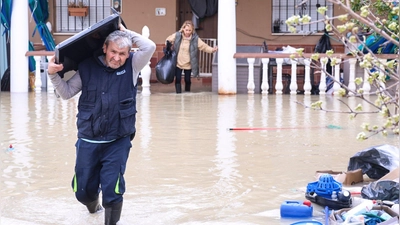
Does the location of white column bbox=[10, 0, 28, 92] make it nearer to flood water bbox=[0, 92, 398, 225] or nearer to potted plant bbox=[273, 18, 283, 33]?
flood water bbox=[0, 92, 398, 225]

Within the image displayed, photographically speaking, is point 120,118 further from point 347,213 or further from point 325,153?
point 325,153

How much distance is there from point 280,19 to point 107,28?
48.2 feet

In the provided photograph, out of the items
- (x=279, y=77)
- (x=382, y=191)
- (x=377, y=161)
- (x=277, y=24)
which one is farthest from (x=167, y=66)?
(x=382, y=191)

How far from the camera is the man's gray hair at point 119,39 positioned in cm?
469

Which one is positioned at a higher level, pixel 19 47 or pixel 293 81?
pixel 19 47

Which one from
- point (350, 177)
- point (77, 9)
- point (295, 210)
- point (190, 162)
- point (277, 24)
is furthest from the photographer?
point (77, 9)

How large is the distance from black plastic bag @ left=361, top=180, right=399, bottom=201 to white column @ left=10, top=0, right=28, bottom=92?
39.9 feet

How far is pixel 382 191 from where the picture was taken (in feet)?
17.6

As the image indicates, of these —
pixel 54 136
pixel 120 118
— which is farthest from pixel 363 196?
pixel 54 136

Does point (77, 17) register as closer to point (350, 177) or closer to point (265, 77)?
point (265, 77)

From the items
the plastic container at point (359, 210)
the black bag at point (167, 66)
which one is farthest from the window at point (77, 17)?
the plastic container at point (359, 210)

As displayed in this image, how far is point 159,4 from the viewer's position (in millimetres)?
19406

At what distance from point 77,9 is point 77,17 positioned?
0.44 metres

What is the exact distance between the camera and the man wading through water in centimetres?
468
